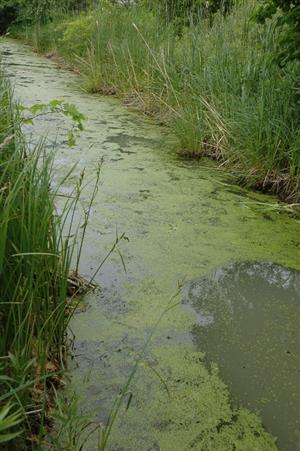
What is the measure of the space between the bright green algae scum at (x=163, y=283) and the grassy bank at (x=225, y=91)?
16 cm

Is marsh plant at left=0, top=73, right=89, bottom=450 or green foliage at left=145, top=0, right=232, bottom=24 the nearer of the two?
marsh plant at left=0, top=73, right=89, bottom=450

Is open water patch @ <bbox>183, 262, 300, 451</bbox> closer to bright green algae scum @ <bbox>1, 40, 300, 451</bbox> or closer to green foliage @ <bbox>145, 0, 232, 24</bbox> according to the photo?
bright green algae scum @ <bbox>1, 40, 300, 451</bbox>

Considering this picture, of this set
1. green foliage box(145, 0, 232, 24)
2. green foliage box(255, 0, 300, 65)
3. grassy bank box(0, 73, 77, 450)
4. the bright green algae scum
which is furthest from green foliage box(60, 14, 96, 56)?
grassy bank box(0, 73, 77, 450)

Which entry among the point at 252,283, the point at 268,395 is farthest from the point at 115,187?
the point at 268,395

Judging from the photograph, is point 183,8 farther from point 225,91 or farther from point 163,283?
point 163,283

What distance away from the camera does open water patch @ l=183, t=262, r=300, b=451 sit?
3.62 feet

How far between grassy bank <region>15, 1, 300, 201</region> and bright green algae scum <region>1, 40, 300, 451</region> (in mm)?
161

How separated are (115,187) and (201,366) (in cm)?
126

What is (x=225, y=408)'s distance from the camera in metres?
1.08

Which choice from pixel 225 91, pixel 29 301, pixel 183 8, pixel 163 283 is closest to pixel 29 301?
pixel 29 301

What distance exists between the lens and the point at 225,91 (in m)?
2.73

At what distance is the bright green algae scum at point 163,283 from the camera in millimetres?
1029

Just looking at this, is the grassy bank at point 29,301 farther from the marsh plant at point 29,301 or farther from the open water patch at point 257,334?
the open water patch at point 257,334

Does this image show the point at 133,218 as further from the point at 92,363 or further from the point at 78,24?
the point at 78,24
